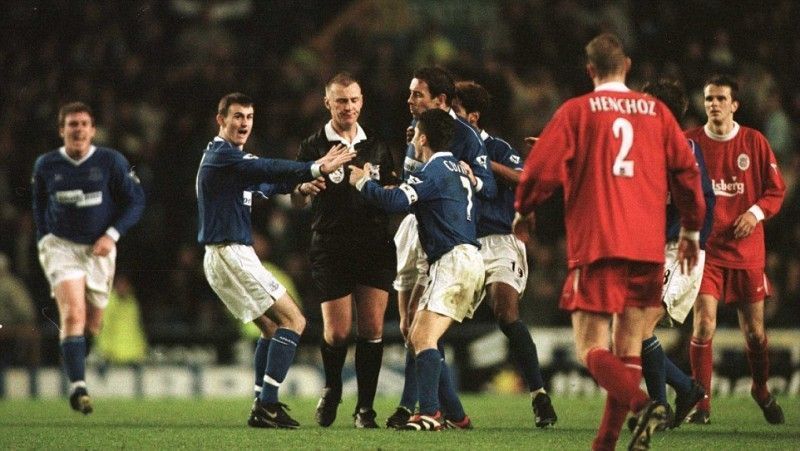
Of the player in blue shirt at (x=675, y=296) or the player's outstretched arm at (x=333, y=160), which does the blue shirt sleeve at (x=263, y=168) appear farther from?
the player in blue shirt at (x=675, y=296)

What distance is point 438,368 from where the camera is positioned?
8516mm

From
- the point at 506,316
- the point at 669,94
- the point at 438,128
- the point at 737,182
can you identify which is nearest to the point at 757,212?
the point at 737,182

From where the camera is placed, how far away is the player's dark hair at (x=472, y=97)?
959cm

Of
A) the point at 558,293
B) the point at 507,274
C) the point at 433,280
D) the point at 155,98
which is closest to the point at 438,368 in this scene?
the point at 433,280

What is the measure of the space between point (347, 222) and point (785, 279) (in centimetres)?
732

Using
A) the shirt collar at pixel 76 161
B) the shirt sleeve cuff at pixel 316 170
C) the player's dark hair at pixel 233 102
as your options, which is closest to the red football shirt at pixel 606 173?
the shirt sleeve cuff at pixel 316 170

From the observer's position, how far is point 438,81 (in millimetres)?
9156

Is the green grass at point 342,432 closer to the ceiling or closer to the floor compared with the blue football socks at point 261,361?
closer to the floor

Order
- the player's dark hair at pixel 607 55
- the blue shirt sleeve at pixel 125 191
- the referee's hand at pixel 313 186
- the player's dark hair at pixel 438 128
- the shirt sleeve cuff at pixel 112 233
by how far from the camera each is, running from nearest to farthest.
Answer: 1. the player's dark hair at pixel 607 55
2. the player's dark hair at pixel 438 128
3. the referee's hand at pixel 313 186
4. the shirt sleeve cuff at pixel 112 233
5. the blue shirt sleeve at pixel 125 191

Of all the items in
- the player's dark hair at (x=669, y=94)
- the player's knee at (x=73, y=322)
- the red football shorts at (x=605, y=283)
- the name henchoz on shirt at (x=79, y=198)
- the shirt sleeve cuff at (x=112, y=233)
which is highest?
the player's dark hair at (x=669, y=94)

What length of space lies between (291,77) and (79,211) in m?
7.65

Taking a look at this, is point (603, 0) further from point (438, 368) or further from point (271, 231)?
point (438, 368)

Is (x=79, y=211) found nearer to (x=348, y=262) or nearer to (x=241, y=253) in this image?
(x=241, y=253)

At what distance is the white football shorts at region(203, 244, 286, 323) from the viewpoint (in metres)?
9.16
